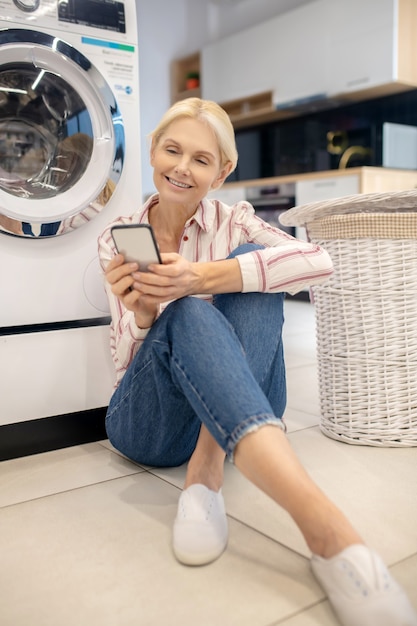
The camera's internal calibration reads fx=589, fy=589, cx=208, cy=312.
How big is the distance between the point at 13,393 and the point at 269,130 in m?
3.71

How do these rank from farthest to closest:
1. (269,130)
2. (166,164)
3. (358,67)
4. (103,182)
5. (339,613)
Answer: (269,130) < (358,67) < (103,182) < (166,164) < (339,613)

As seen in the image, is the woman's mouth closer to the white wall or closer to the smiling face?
the smiling face

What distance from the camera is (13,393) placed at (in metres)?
1.36

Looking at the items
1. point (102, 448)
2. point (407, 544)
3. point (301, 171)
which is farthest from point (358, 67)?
point (407, 544)

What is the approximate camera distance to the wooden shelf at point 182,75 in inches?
204

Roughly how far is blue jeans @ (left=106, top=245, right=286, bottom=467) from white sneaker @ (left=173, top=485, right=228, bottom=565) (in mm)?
138

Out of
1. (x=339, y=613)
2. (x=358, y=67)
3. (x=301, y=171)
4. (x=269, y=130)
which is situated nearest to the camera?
(x=339, y=613)

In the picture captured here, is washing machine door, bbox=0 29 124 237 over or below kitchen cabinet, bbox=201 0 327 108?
below

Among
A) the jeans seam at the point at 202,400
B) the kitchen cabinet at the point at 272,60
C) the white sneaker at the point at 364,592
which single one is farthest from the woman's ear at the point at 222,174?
the kitchen cabinet at the point at 272,60

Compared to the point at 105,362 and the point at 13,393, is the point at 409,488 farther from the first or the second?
the point at 13,393

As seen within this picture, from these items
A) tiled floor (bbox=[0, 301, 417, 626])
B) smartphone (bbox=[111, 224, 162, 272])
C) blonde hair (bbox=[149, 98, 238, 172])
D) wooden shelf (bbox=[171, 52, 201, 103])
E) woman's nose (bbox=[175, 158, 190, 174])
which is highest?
wooden shelf (bbox=[171, 52, 201, 103])

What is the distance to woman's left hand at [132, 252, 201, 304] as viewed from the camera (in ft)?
3.11

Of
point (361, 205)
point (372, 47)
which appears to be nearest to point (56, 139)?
point (361, 205)

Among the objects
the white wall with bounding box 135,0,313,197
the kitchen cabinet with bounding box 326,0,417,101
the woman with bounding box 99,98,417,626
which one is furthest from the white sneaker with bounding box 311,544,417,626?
the white wall with bounding box 135,0,313,197
